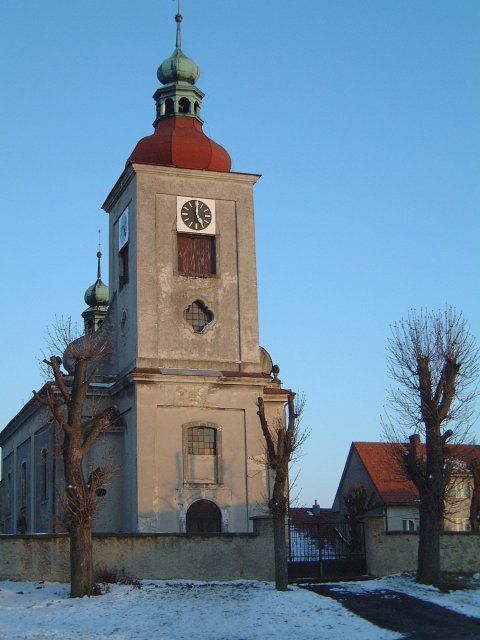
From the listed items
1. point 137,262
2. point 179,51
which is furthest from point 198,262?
point 179,51

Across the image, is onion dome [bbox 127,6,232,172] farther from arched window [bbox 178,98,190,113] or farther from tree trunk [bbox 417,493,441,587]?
tree trunk [bbox 417,493,441,587]

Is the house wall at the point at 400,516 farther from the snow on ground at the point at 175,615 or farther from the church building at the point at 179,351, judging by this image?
the snow on ground at the point at 175,615

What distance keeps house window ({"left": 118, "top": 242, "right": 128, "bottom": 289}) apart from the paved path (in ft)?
52.9

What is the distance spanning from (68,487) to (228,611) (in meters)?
5.22

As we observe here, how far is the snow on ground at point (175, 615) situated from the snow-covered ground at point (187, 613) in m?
0.02

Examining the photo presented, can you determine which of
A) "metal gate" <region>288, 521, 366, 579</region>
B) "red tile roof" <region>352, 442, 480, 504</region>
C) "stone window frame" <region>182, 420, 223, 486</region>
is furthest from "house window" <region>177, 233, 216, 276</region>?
"red tile roof" <region>352, 442, 480, 504</region>

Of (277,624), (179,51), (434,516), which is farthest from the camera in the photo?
(179,51)

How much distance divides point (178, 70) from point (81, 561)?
2242 cm

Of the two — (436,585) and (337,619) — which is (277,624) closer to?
(337,619)

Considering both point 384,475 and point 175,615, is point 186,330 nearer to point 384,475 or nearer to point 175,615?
point 175,615

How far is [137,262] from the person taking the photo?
114ft

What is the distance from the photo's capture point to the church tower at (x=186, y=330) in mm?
32906

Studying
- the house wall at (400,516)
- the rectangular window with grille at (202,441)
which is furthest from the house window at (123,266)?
the house wall at (400,516)

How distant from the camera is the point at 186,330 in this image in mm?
34812
